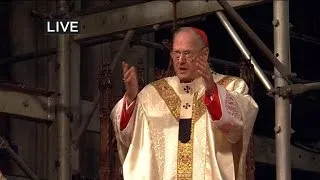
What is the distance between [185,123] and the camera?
8445mm

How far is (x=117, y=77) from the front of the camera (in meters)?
12.5

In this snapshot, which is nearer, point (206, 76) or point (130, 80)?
point (206, 76)

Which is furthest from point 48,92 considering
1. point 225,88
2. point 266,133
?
point 266,133

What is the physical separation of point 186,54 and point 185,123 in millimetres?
491

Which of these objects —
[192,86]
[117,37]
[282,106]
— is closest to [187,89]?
[192,86]

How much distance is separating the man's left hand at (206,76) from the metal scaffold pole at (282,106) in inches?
51.2

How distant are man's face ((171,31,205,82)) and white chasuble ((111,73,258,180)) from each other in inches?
6.6

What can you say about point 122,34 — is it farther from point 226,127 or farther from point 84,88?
point 226,127

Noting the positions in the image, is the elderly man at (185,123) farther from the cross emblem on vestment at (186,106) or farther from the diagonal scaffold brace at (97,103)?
the diagonal scaffold brace at (97,103)

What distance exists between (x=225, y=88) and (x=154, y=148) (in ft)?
2.22

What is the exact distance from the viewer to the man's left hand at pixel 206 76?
786 cm

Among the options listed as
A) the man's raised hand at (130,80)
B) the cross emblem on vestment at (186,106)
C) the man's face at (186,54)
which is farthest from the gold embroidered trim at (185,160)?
the man's raised hand at (130,80)

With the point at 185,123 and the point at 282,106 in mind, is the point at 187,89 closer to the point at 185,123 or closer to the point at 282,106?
the point at 185,123

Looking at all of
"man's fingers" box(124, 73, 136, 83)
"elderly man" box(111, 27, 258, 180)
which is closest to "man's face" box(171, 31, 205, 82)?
"elderly man" box(111, 27, 258, 180)
